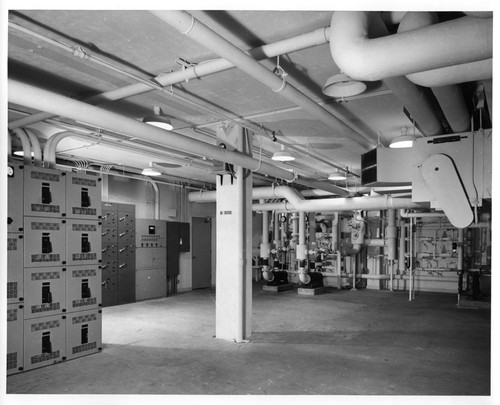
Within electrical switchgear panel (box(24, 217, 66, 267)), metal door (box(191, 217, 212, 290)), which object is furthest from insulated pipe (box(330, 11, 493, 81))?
metal door (box(191, 217, 212, 290))

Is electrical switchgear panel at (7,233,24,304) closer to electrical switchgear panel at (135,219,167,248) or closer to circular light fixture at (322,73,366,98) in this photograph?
circular light fixture at (322,73,366,98)

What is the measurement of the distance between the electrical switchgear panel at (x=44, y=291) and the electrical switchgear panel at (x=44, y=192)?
0.62m

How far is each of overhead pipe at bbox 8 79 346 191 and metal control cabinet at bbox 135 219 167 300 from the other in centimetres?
433

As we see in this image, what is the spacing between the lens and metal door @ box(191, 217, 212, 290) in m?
10.3

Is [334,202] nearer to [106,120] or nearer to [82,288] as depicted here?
[82,288]

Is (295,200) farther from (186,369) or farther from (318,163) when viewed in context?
(186,369)

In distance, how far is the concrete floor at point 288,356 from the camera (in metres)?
3.61

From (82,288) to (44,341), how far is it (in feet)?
2.18

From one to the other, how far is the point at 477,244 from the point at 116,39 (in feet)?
31.1

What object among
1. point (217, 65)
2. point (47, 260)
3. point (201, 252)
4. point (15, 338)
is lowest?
point (15, 338)

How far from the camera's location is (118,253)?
25.9 feet

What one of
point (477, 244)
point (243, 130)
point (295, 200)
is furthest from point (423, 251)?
point (243, 130)

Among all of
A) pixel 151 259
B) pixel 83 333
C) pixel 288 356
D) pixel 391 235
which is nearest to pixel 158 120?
pixel 83 333

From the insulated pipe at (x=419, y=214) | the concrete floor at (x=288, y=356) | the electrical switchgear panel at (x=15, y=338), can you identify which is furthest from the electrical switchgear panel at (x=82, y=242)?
the insulated pipe at (x=419, y=214)
